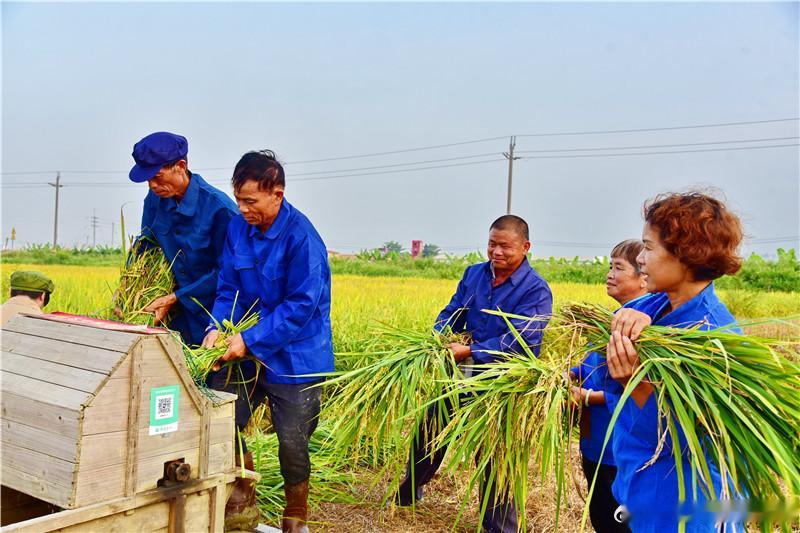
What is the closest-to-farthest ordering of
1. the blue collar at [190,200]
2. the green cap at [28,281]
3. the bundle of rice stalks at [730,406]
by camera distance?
the bundle of rice stalks at [730,406] < the blue collar at [190,200] < the green cap at [28,281]

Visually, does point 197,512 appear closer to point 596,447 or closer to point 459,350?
point 459,350

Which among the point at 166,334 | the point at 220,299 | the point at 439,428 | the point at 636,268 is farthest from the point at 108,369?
the point at 636,268

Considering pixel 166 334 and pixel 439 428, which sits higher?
pixel 166 334

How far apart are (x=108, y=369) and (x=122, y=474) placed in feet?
1.07

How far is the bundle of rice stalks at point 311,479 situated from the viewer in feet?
11.6

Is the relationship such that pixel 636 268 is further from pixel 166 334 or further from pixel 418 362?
pixel 166 334

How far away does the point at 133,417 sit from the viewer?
6.44 feet

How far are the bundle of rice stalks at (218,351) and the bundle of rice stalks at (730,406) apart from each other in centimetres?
149

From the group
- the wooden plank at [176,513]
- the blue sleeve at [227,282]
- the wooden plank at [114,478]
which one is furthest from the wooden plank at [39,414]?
the blue sleeve at [227,282]

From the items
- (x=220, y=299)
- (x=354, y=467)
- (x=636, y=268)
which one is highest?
(x=636, y=268)

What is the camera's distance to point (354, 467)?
4.09m

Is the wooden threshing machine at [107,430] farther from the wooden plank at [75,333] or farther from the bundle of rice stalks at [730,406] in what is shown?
the bundle of rice stalks at [730,406]

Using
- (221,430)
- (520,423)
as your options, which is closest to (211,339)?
(221,430)

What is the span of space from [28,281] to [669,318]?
3.46 metres
